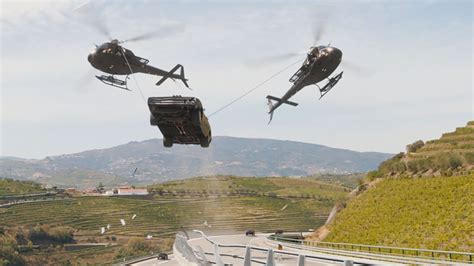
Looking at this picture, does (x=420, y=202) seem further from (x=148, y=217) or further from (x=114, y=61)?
(x=148, y=217)

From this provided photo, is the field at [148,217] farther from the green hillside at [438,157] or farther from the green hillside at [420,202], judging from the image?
the green hillside at [420,202]

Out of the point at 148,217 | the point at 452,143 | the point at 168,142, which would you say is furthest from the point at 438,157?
the point at 148,217

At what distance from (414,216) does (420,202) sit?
4.78m

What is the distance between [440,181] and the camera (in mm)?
74812

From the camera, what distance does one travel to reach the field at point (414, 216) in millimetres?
53031

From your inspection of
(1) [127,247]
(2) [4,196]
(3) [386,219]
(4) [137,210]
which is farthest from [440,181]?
(2) [4,196]

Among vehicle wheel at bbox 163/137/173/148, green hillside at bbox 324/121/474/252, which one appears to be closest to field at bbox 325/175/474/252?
green hillside at bbox 324/121/474/252

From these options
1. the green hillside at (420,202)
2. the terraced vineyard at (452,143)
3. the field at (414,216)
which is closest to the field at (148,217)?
the terraced vineyard at (452,143)

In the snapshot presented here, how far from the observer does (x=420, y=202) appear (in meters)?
69.8

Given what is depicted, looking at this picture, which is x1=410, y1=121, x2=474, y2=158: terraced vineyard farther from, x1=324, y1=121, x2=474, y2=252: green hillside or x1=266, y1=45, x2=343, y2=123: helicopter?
x1=266, y1=45, x2=343, y2=123: helicopter

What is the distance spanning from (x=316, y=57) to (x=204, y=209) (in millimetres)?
146520

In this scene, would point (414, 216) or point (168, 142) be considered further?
point (414, 216)

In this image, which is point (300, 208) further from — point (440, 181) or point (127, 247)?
point (440, 181)

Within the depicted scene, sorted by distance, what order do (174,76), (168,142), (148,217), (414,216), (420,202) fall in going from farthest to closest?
(148,217) < (420,202) < (414,216) < (174,76) < (168,142)
